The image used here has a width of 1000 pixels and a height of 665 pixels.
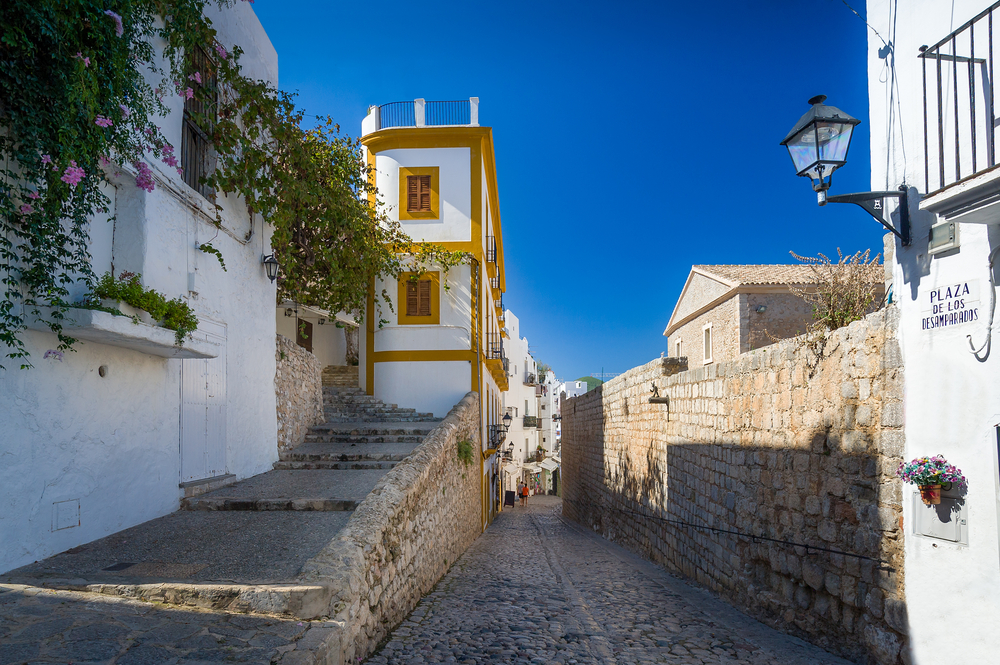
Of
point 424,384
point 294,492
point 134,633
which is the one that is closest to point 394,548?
point 294,492

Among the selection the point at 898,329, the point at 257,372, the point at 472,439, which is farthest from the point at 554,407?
the point at 898,329

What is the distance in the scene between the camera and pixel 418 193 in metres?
14.7

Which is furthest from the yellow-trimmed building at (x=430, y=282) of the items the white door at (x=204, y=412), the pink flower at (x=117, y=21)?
the pink flower at (x=117, y=21)

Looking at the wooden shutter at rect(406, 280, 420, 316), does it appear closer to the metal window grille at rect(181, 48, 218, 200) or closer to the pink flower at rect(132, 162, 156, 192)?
the metal window grille at rect(181, 48, 218, 200)

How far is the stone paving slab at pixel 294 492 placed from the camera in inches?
255

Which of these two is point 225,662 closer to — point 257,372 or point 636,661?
point 636,661

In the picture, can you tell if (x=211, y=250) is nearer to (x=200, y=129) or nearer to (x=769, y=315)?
(x=200, y=129)

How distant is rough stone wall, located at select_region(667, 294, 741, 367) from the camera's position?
17766 millimetres

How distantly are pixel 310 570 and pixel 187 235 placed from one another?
4486 mm

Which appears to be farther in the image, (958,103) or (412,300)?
(412,300)

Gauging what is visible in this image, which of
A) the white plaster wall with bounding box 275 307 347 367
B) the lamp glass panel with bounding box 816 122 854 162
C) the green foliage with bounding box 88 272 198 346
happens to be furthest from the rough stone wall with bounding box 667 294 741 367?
the green foliage with bounding box 88 272 198 346

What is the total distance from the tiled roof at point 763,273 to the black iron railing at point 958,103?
42.9ft

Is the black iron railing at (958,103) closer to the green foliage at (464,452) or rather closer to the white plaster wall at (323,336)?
the green foliage at (464,452)

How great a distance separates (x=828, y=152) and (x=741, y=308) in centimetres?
1388
